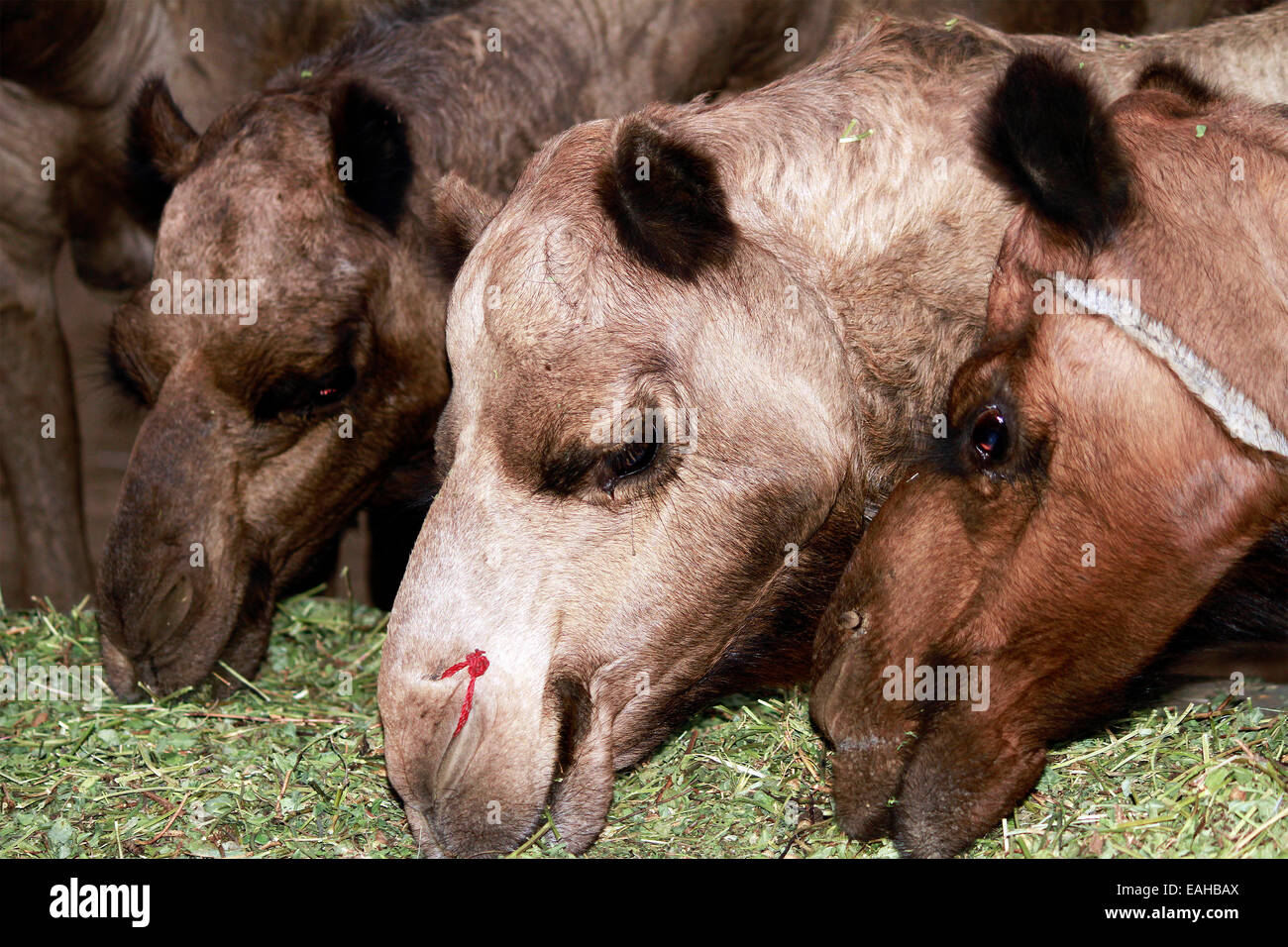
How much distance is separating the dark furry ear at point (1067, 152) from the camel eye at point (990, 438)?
418 mm

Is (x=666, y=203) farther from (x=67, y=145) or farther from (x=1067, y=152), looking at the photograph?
(x=67, y=145)

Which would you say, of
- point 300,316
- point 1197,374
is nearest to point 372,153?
point 300,316

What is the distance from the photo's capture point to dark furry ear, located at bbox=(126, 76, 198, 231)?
4719mm

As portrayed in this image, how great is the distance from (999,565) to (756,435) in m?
0.63

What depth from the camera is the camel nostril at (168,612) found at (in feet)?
14.2

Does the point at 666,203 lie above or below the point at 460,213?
above

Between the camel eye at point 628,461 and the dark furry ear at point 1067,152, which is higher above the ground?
the dark furry ear at point 1067,152

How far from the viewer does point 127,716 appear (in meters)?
4.27

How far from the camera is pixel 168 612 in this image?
4344mm

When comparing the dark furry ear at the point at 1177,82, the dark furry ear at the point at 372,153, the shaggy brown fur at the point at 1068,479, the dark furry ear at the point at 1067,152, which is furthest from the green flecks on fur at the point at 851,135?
the dark furry ear at the point at 372,153

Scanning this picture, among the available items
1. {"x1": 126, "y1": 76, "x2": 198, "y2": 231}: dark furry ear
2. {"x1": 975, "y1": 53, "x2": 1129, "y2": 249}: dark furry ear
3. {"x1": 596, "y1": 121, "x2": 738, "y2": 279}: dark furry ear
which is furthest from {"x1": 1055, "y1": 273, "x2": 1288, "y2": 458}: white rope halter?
{"x1": 126, "y1": 76, "x2": 198, "y2": 231}: dark furry ear

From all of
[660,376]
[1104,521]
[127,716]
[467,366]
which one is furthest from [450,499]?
[127,716]

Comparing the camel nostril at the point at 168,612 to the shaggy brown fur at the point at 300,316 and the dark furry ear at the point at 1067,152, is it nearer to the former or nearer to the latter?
the shaggy brown fur at the point at 300,316

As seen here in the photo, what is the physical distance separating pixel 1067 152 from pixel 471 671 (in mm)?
1728
